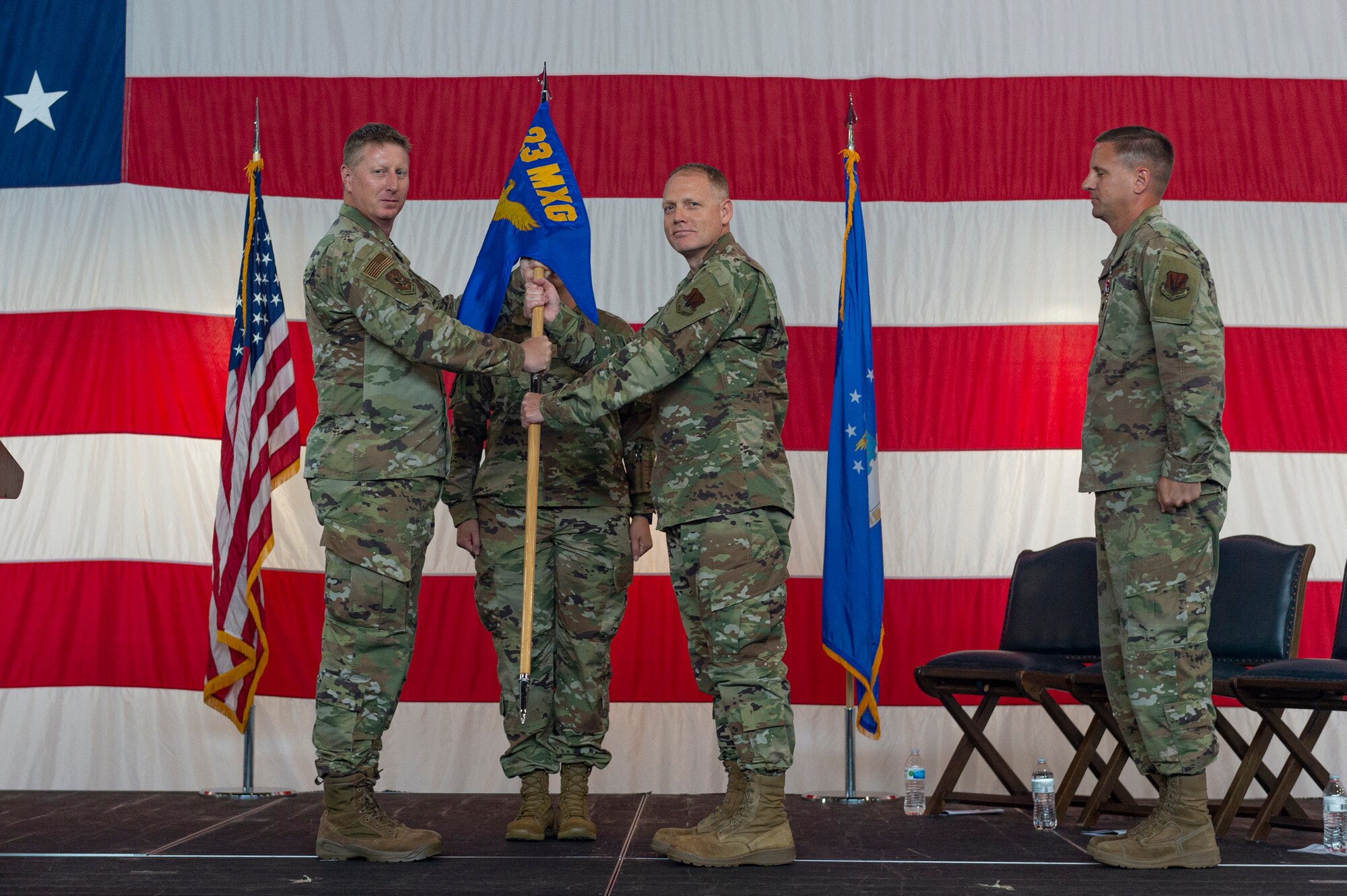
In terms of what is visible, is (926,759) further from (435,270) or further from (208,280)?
(208,280)

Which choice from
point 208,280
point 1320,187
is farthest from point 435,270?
point 1320,187

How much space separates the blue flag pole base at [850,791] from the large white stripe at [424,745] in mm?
114

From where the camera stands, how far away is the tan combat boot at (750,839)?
9.95 feet

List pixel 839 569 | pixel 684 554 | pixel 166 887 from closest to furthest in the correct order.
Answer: pixel 166 887, pixel 684 554, pixel 839 569

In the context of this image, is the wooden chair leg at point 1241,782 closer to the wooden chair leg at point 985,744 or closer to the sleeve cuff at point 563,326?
the wooden chair leg at point 985,744

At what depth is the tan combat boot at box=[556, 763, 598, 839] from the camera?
3.40 metres

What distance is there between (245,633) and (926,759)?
2373mm

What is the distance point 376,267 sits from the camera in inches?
127

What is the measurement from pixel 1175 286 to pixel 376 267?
6.53ft

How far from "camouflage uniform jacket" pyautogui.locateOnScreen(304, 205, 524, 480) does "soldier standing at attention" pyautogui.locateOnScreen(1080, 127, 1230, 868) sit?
1.57m

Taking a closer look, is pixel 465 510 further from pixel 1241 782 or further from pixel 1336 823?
pixel 1336 823

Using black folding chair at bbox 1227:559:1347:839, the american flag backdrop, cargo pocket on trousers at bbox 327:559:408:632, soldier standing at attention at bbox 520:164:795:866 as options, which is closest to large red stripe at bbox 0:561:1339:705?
the american flag backdrop

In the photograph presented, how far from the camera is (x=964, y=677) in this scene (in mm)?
3861

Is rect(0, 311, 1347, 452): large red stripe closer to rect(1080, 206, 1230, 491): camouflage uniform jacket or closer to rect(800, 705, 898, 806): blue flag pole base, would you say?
rect(800, 705, 898, 806): blue flag pole base
